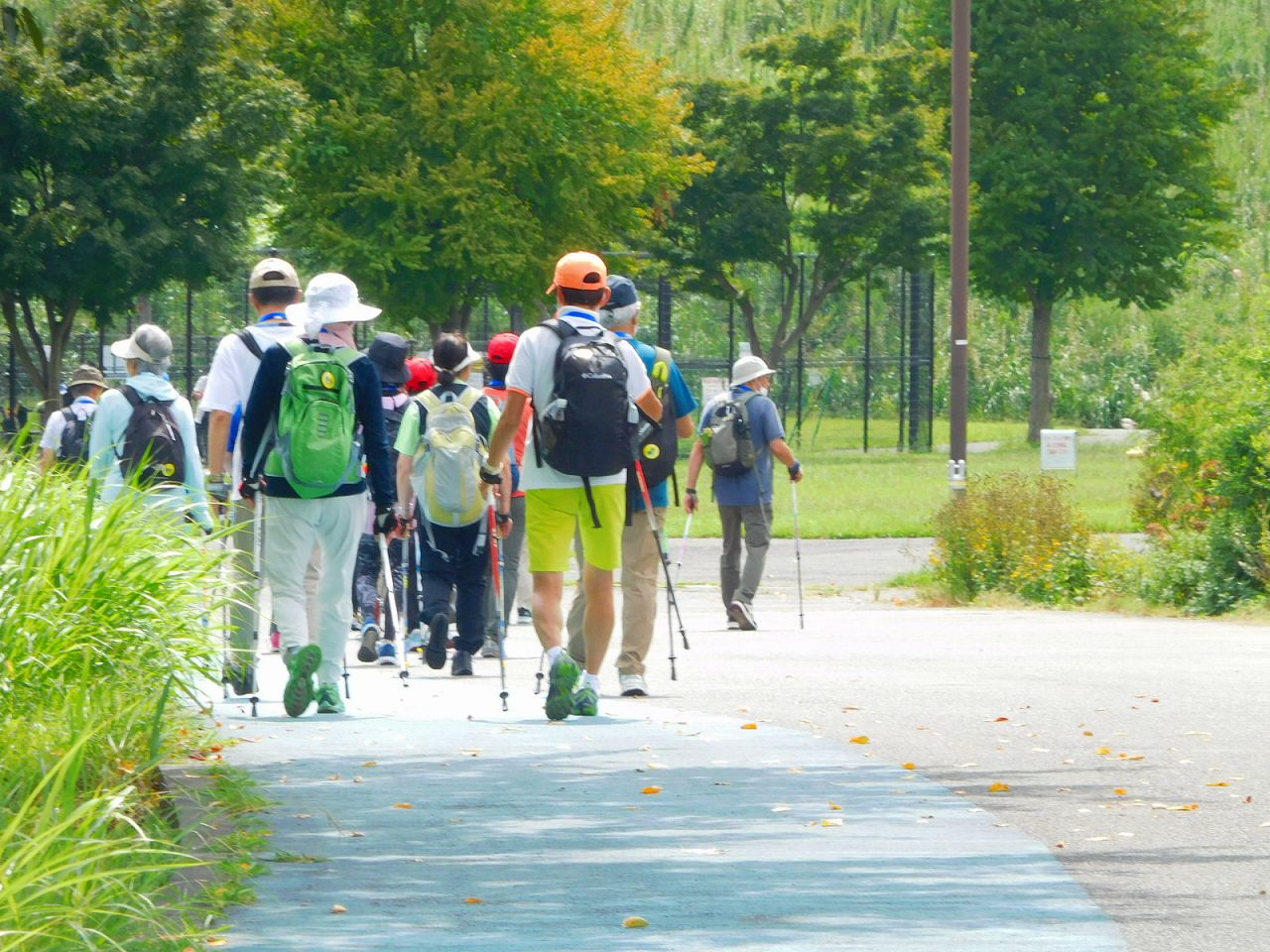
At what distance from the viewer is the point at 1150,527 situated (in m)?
17.7

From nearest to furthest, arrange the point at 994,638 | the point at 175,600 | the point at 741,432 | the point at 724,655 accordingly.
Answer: the point at 175,600 → the point at 724,655 → the point at 994,638 → the point at 741,432

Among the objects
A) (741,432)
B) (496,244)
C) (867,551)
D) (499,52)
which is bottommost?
(867,551)

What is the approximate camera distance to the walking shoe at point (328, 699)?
927 cm

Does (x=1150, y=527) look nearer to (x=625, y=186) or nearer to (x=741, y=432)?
(x=741, y=432)

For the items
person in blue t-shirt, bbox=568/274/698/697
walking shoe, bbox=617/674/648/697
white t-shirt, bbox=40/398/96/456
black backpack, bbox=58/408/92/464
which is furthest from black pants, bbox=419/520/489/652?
white t-shirt, bbox=40/398/96/456

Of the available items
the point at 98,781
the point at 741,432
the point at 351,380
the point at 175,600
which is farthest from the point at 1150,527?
the point at 98,781

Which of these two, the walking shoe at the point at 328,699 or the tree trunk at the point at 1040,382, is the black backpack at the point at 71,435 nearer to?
the walking shoe at the point at 328,699

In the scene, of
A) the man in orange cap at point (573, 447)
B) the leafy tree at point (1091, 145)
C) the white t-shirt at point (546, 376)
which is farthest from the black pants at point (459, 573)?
the leafy tree at point (1091, 145)

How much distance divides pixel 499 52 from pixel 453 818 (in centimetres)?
3513

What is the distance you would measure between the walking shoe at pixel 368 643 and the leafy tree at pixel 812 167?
36108mm

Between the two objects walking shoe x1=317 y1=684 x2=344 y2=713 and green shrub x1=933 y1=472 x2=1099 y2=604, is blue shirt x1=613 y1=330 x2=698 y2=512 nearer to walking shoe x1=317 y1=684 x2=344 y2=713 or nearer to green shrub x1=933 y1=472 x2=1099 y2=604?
walking shoe x1=317 y1=684 x2=344 y2=713

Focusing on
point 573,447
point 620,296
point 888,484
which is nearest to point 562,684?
point 573,447

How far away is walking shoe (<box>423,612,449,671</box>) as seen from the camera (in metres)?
11.3

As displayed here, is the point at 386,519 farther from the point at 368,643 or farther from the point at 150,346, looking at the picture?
the point at 368,643
